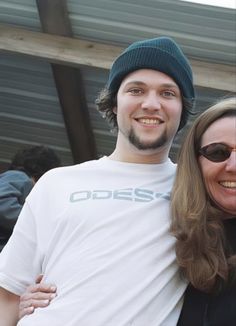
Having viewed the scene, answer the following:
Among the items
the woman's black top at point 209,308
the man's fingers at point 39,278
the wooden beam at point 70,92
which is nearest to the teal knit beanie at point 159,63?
the woman's black top at point 209,308

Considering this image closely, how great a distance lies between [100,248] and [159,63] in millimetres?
585

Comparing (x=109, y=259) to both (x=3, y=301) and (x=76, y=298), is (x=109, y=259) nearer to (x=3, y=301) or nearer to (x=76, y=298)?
(x=76, y=298)

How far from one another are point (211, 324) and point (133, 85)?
710mm

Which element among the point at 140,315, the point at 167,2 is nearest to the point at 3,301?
the point at 140,315

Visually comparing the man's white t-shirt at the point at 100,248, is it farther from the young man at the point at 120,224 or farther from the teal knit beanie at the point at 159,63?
the teal knit beanie at the point at 159,63

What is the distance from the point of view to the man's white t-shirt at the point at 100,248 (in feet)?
4.28

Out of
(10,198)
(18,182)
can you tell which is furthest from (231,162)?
(18,182)

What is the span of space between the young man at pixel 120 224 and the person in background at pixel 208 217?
52 millimetres

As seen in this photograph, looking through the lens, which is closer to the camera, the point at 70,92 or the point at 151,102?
the point at 151,102

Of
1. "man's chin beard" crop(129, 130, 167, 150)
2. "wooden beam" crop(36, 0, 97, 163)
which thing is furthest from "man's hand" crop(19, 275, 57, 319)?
"wooden beam" crop(36, 0, 97, 163)

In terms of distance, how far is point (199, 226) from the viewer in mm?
1333

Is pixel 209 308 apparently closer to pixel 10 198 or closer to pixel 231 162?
pixel 231 162

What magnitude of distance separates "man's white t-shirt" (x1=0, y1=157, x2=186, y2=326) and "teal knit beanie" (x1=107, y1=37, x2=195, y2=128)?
0.83 ft

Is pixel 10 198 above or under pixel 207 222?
under
